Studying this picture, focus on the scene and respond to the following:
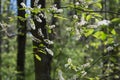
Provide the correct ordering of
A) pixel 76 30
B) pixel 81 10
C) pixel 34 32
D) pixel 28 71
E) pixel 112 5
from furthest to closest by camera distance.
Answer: pixel 28 71, pixel 112 5, pixel 34 32, pixel 76 30, pixel 81 10

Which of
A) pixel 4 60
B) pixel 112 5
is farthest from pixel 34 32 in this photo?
pixel 4 60

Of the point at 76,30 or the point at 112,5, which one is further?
the point at 112,5

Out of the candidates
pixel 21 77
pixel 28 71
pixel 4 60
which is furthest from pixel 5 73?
pixel 4 60

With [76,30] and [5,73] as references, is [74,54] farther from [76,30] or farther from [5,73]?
[76,30]

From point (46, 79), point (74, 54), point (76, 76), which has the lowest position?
point (74, 54)

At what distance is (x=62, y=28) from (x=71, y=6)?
18.2 meters

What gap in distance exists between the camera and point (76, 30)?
459 centimetres

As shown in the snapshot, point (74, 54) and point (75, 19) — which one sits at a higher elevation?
point (75, 19)

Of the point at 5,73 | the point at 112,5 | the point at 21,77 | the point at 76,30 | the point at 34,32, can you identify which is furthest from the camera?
the point at 5,73

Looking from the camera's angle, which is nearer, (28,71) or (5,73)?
(5,73)

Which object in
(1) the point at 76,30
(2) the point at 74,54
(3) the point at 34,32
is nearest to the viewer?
(1) the point at 76,30

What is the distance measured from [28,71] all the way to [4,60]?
7.19 feet

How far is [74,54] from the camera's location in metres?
17.9

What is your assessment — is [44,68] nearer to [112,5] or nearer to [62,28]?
[112,5]
